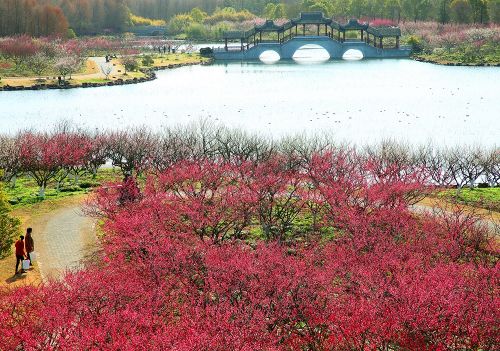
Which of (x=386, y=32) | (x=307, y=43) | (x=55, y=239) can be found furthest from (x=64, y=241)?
(x=386, y=32)

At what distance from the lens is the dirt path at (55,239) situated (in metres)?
19.8

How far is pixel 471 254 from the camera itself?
19734 mm

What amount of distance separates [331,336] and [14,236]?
39.8ft

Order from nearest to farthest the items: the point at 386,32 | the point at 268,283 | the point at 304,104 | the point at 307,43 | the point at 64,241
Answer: the point at 268,283, the point at 64,241, the point at 304,104, the point at 386,32, the point at 307,43

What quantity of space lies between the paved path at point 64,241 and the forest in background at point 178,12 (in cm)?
8970

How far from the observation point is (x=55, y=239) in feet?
76.6

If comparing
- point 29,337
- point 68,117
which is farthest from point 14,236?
point 68,117

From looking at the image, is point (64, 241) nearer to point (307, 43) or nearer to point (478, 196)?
point (478, 196)

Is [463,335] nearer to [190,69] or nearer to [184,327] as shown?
[184,327]

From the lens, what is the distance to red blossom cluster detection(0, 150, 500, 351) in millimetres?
13070

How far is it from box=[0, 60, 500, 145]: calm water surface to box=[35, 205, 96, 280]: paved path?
2197 centimetres

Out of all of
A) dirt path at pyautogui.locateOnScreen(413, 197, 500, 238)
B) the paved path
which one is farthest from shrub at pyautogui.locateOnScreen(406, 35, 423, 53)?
the paved path

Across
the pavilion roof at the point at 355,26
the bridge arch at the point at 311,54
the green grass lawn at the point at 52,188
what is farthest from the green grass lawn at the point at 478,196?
the bridge arch at the point at 311,54

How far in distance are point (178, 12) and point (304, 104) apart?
115519 mm
